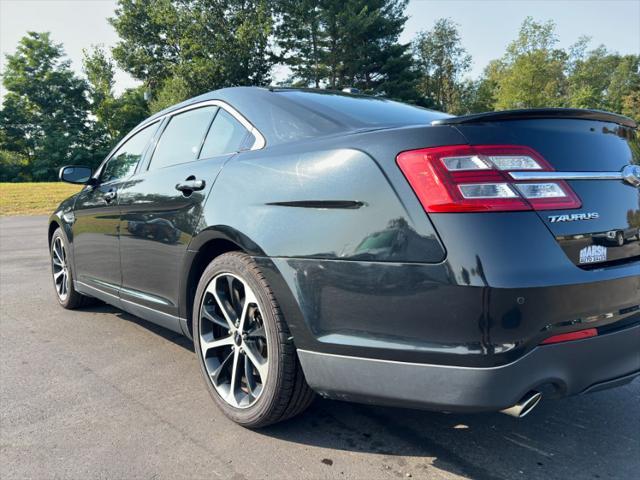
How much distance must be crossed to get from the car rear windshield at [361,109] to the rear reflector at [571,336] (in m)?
1.09

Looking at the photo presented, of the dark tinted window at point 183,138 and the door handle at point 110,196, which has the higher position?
the dark tinted window at point 183,138

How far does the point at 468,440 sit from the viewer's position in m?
2.29

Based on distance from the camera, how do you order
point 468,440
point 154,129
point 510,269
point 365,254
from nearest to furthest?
point 510,269 < point 365,254 < point 468,440 < point 154,129

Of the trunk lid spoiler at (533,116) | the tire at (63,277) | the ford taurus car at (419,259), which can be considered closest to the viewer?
the ford taurus car at (419,259)

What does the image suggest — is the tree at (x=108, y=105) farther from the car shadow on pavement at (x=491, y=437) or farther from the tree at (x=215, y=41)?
the car shadow on pavement at (x=491, y=437)

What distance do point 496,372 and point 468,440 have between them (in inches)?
32.5

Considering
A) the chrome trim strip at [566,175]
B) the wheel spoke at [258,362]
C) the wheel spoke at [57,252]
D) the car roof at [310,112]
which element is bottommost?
the wheel spoke at [258,362]

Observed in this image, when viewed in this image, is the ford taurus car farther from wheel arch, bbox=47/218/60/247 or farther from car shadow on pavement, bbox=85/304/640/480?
wheel arch, bbox=47/218/60/247

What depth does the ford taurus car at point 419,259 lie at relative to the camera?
5.43 ft

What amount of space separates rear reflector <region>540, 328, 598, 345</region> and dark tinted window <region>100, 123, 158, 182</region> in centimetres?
295

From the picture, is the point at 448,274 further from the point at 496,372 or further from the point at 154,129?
the point at 154,129

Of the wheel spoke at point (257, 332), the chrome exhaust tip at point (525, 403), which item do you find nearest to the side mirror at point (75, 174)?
the wheel spoke at point (257, 332)

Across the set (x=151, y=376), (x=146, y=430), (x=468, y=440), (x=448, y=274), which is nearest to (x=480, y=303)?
(x=448, y=274)

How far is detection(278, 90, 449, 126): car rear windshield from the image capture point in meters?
2.39
